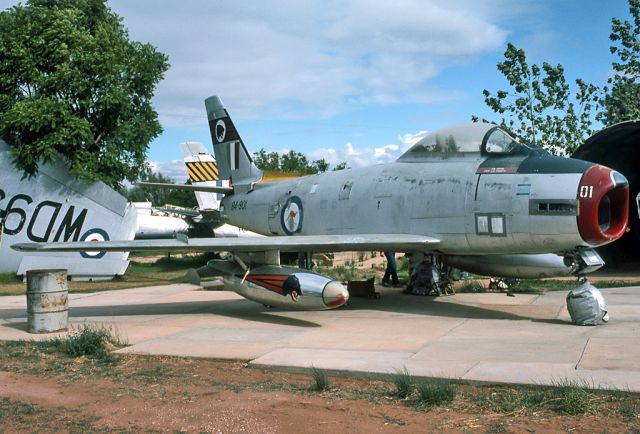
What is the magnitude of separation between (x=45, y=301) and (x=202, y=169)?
23.0 meters

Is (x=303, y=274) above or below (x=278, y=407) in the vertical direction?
above

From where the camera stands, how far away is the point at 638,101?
29703mm

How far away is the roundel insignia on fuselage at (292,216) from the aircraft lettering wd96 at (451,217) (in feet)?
0.21

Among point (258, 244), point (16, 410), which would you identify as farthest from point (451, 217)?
point (16, 410)

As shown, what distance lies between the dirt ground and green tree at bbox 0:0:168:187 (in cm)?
1427

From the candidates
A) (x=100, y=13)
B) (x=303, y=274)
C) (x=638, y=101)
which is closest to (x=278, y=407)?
(x=303, y=274)

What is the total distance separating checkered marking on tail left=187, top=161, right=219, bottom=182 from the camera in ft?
107

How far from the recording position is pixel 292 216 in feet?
45.5

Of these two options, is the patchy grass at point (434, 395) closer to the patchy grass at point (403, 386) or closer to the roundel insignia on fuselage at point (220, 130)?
A: the patchy grass at point (403, 386)

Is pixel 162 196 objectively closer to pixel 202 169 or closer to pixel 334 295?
pixel 202 169

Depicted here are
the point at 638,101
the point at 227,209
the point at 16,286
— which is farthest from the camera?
the point at 638,101

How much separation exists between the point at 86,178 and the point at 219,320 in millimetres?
11319

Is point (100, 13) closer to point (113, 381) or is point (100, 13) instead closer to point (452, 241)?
point (452, 241)

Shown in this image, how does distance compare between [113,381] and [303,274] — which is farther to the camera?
[303,274]
